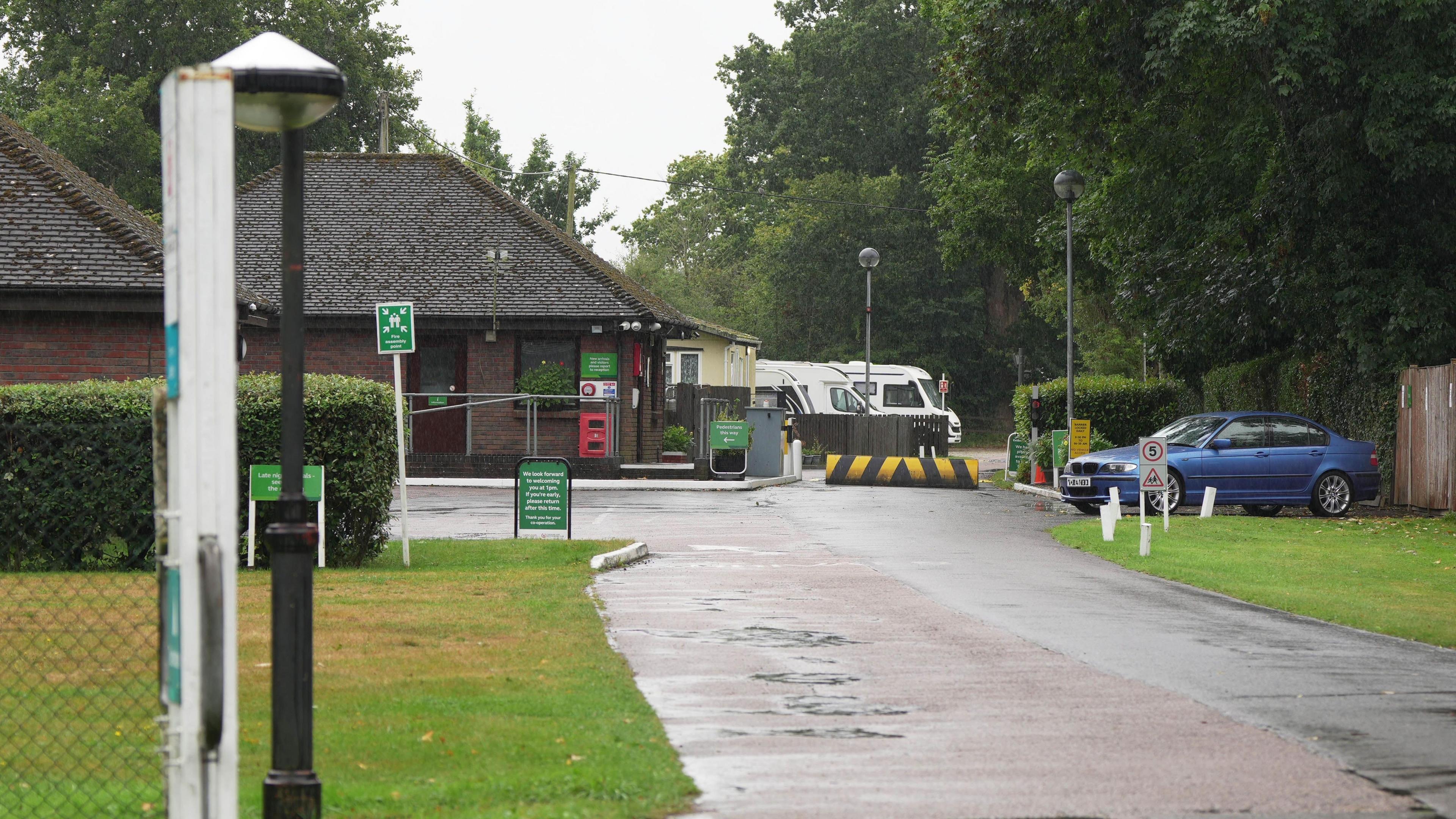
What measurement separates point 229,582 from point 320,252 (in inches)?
1301

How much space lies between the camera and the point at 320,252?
121 feet

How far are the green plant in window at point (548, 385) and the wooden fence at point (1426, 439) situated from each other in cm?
1678

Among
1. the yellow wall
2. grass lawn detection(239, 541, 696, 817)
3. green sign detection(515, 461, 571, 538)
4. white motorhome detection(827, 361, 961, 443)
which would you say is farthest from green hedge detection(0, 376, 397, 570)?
white motorhome detection(827, 361, 961, 443)

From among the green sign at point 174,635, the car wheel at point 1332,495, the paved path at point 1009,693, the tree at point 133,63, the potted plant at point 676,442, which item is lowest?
the paved path at point 1009,693

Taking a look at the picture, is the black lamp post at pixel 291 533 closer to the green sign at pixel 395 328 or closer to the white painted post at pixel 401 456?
the white painted post at pixel 401 456

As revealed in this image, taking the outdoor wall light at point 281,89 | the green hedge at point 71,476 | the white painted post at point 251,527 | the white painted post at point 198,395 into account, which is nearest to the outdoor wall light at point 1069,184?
the white painted post at point 251,527

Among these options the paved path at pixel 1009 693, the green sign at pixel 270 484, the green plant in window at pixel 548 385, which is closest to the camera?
the paved path at pixel 1009 693

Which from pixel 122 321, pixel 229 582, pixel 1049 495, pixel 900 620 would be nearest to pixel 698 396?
pixel 1049 495

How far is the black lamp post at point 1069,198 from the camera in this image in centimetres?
2955

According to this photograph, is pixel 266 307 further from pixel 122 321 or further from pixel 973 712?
pixel 973 712

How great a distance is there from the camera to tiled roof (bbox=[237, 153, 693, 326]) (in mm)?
35219

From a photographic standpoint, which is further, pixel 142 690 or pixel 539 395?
pixel 539 395

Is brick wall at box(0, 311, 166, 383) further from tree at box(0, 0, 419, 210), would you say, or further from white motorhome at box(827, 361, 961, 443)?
white motorhome at box(827, 361, 961, 443)

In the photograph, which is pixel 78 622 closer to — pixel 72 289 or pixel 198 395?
pixel 198 395
